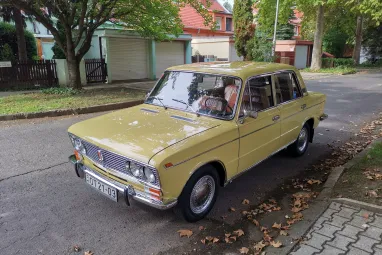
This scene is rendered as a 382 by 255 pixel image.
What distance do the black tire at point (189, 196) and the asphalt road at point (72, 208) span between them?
0.39 feet

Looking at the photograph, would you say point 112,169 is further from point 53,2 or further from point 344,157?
point 53,2

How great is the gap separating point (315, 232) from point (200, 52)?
91.3ft

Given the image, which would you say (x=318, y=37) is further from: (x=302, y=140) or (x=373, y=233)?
(x=373, y=233)

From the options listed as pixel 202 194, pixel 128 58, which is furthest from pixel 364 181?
pixel 128 58

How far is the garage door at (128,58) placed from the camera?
57.3ft

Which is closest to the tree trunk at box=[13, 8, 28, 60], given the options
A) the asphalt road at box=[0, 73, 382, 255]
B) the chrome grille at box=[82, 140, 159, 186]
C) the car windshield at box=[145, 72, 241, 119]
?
the asphalt road at box=[0, 73, 382, 255]

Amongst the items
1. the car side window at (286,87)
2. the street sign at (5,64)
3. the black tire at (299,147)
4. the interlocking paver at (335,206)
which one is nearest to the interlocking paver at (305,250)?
the interlocking paver at (335,206)

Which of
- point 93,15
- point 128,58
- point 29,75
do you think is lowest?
point 29,75

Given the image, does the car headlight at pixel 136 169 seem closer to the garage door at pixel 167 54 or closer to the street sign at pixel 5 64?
the street sign at pixel 5 64

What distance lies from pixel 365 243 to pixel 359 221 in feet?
1.37

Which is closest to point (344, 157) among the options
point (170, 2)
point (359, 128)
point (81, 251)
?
point (359, 128)

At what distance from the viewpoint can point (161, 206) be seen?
9.96 feet

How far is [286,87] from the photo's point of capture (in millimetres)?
5008

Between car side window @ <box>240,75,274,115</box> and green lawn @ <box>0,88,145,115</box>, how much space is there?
23.2 ft
